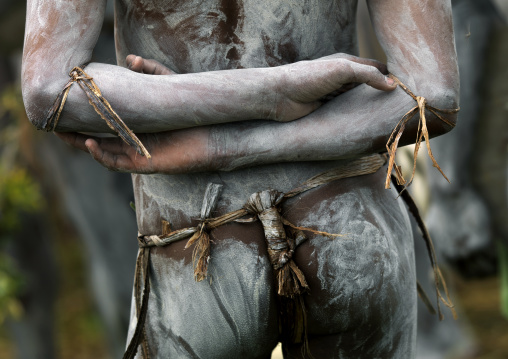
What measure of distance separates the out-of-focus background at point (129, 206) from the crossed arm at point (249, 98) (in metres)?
0.97

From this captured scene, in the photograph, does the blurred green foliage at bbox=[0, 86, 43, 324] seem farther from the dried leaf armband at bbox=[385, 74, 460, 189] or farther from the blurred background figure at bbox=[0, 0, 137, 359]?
the dried leaf armband at bbox=[385, 74, 460, 189]

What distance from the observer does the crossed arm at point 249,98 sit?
35.4 inches

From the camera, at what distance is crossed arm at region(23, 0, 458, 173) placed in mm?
899

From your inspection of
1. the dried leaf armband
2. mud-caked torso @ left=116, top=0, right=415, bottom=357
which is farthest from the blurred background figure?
the dried leaf armband

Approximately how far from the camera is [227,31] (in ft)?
3.16

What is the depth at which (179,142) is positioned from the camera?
0.93 metres

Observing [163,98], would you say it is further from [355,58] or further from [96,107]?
[355,58]

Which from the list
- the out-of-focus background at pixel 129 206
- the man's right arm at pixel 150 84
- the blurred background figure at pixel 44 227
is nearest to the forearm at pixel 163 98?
the man's right arm at pixel 150 84

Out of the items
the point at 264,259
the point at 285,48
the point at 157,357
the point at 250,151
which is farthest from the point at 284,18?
the point at 157,357

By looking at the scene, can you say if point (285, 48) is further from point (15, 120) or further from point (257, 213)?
point (15, 120)

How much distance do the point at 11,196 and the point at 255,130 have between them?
1683 mm

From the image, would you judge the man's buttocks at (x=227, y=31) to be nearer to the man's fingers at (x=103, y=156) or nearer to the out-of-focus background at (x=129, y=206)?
the man's fingers at (x=103, y=156)

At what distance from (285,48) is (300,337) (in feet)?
1.09

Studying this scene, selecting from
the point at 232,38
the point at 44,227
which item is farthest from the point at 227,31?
the point at 44,227
